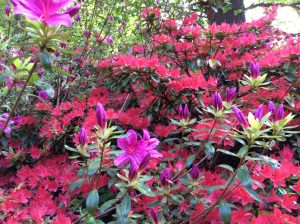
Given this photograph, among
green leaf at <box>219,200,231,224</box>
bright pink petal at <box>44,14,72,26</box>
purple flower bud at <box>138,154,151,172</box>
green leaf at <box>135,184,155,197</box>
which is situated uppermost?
bright pink petal at <box>44,14,72,26</box>

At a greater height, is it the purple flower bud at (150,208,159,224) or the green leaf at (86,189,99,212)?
the green leaf at (86,189,99,212)

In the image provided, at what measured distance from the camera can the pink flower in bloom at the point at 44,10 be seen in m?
0.94

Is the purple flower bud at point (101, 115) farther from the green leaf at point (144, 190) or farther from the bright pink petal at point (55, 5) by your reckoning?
the bright pink petal at point (55, 5)

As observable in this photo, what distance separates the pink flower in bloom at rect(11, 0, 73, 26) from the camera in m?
0.94

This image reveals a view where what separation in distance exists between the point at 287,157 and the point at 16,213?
142cm

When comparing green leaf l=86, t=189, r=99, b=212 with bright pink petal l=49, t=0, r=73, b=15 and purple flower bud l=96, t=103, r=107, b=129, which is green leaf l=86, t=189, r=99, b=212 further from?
bright pink petal l=49, t=0, r=73, b=15

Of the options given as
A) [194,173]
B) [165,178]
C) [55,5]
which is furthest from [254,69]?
[55,5]

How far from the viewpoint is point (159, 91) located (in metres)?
2.05

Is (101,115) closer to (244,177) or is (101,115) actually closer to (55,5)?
(55,5)

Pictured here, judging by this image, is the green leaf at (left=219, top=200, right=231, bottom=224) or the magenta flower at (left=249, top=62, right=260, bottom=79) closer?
the green leaf at (left=219, top=200, right=231, bottom=224)

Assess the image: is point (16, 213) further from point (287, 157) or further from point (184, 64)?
point (184, 64)

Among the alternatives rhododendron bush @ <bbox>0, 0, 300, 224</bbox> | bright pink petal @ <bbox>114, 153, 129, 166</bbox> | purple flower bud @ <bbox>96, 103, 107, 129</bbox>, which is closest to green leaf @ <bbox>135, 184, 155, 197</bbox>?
rhododendron bush @ <bbox>0, 0, 300, 224</bbox>

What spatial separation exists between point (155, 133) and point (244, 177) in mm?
825

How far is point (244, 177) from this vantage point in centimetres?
126
